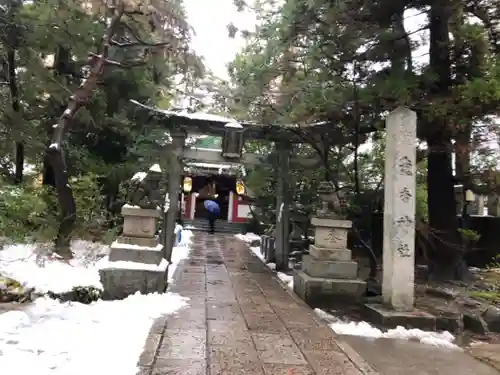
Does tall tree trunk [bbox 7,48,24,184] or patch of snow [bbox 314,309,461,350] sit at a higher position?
tall tree trunk [bbox 7,48,24,184]

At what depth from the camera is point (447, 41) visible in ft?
31.6

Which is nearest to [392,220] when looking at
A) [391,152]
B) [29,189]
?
[391,152]

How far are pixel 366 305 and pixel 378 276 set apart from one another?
3889 mm

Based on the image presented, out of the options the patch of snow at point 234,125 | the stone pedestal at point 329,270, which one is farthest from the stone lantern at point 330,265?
the patch of snow at point 234,125

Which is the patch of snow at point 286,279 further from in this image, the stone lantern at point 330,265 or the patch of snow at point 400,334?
the patch of snow at point 400,334

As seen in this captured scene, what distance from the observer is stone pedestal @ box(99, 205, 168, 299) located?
774cm

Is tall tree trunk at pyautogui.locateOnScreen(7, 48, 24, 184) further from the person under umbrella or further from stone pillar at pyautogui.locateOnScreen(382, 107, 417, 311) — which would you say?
the person under umbrella

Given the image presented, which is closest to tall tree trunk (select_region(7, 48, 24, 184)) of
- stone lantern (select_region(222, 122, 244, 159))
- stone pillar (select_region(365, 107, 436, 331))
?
stone lantern (select_region(222, 122, 244, 159))

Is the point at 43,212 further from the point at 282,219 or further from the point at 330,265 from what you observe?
the point at 330,265

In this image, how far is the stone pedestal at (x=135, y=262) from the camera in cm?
774

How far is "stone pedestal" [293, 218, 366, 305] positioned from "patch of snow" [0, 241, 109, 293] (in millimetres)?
3745

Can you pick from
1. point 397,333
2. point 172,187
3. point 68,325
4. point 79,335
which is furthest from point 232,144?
point 79,335

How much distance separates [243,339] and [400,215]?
3.34 m

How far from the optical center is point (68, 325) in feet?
19.7
